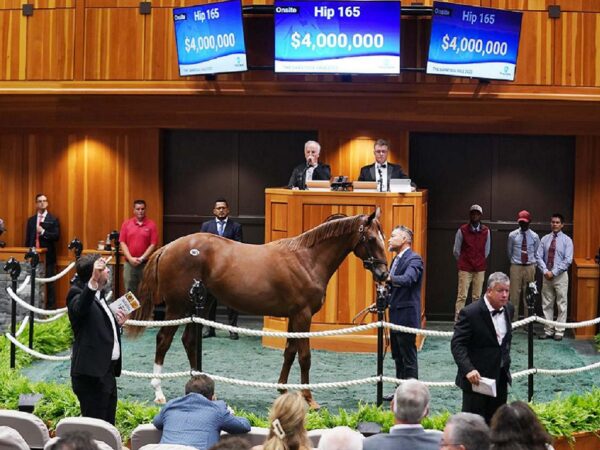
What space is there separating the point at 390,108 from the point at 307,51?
1933 mm

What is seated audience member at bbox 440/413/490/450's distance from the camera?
5.66m

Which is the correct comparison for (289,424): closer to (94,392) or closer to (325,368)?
(94,392)

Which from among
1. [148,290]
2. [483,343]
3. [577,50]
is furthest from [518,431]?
[577,50]

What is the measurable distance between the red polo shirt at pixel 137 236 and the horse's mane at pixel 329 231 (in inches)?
189

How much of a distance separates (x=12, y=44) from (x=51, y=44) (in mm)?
553

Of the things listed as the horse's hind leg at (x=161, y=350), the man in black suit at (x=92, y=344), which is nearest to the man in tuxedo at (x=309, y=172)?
the horse's hind leg at (x=161, y=350)

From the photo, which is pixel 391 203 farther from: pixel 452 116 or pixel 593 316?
pixel 593 316

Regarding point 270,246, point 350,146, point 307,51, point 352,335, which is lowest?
point 352,335

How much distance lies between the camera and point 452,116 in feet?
51.5

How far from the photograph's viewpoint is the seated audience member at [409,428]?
6160 mm

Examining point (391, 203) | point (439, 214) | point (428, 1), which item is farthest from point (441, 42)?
point (439, 214)

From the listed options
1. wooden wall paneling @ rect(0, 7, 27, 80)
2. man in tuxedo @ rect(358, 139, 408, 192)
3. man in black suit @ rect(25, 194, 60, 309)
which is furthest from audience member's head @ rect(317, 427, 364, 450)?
man in black suit @ rect(25, 194, 60, 309)

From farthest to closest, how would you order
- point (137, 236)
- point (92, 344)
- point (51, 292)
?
point (51, 292) < point (137, 236) < point (92, 344)

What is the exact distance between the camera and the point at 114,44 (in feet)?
50.4
